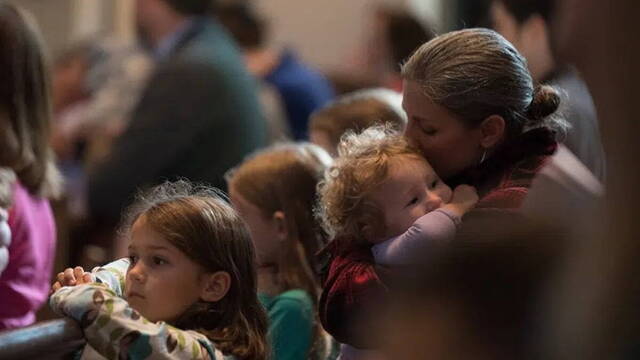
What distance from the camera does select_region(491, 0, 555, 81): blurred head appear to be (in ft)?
8.46

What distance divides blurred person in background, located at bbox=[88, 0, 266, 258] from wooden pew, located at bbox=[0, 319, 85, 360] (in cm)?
209

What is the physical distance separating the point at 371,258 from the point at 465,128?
247 mm

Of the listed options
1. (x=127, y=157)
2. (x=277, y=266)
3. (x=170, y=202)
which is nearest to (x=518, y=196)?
(x=170, y=202)

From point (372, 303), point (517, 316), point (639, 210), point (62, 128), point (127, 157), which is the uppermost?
point (639, 210)

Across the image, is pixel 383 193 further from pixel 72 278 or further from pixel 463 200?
pixel 72 278

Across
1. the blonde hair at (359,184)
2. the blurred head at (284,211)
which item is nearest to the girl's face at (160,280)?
the blonde hair at (359,184)

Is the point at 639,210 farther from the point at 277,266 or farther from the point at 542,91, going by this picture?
the point at 277,266

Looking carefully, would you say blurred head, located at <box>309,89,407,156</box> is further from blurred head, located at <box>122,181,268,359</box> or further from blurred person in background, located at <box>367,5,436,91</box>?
blurred person in background, located at <box>367,5,436,91</box>

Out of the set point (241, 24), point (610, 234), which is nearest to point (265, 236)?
point (610, 234)

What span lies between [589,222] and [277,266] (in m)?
1.42

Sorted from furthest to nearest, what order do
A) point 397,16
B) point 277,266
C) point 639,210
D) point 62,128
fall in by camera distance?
point 62,128 < point 397,16 < point 277,266 < point 639,210

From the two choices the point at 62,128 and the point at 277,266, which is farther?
the point at 62,128

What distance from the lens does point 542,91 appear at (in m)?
2.06

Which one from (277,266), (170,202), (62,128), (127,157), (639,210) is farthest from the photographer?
(62,128)
